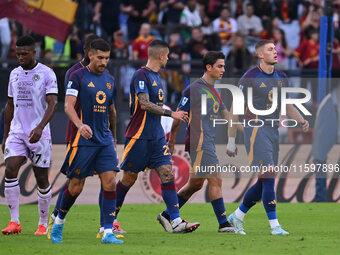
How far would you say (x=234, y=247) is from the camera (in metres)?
9.19

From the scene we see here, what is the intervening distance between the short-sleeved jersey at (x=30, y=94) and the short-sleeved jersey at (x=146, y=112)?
0.97 metres

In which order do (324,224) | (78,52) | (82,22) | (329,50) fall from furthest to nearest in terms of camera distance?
(82,22), (78,52), (329,50), (324,224)

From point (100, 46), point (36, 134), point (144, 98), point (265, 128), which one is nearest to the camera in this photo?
point (100, 46)

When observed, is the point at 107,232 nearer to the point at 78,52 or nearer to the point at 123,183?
the point at 123,183

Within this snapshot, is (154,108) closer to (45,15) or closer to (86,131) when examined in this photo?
(86,131)

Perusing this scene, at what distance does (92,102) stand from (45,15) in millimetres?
10056

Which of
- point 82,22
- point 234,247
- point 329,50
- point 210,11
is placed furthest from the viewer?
point 210,11

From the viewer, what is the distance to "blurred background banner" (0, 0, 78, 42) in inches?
736

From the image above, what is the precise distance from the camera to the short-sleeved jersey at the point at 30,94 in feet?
34.8

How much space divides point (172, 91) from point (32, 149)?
22.4 ft

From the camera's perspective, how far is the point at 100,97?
9375mm

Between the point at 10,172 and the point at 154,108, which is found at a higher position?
the point at 154,108

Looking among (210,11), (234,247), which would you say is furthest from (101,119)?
(210,11)

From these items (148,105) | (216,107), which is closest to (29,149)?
(148,105)
